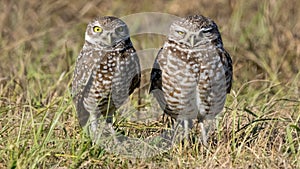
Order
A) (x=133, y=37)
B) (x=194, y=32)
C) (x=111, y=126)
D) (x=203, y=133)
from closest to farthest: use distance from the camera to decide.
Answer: (x=194, y=32) < (x=203, y=133) < (x=111, y=126) < (x=133, y=37)

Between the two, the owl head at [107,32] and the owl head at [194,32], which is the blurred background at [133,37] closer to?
the owl head at [107,32]

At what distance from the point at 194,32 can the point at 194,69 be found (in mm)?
259

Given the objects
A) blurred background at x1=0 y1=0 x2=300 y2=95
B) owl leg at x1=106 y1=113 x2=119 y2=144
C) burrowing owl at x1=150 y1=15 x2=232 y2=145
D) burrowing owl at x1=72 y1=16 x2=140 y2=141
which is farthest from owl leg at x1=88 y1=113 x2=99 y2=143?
blurred background at x1=0 y1=0 x2=300 y2=95

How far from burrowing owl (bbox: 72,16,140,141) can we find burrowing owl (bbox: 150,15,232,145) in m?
0.28

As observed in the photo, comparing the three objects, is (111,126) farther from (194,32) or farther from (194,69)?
(194,32)

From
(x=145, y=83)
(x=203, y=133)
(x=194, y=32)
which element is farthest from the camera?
(x=145, y=83)

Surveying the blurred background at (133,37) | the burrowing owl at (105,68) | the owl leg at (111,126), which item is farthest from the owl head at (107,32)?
the blurred background at (133,37)

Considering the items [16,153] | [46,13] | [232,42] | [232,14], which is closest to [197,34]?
[16,153]

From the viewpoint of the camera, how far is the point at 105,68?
5.05 metres

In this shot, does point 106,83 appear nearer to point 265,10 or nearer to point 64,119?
point 64,119

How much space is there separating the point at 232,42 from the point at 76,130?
9.82ft

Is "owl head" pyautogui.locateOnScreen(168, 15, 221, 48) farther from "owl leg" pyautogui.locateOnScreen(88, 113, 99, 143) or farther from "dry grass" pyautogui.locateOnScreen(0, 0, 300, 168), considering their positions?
"owl leg" pyautogui.locateOnScreen(88, 113, 99, 143)

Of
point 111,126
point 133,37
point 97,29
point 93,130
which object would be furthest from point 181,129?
point 133,37

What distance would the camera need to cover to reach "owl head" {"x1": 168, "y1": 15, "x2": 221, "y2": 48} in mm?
4758
